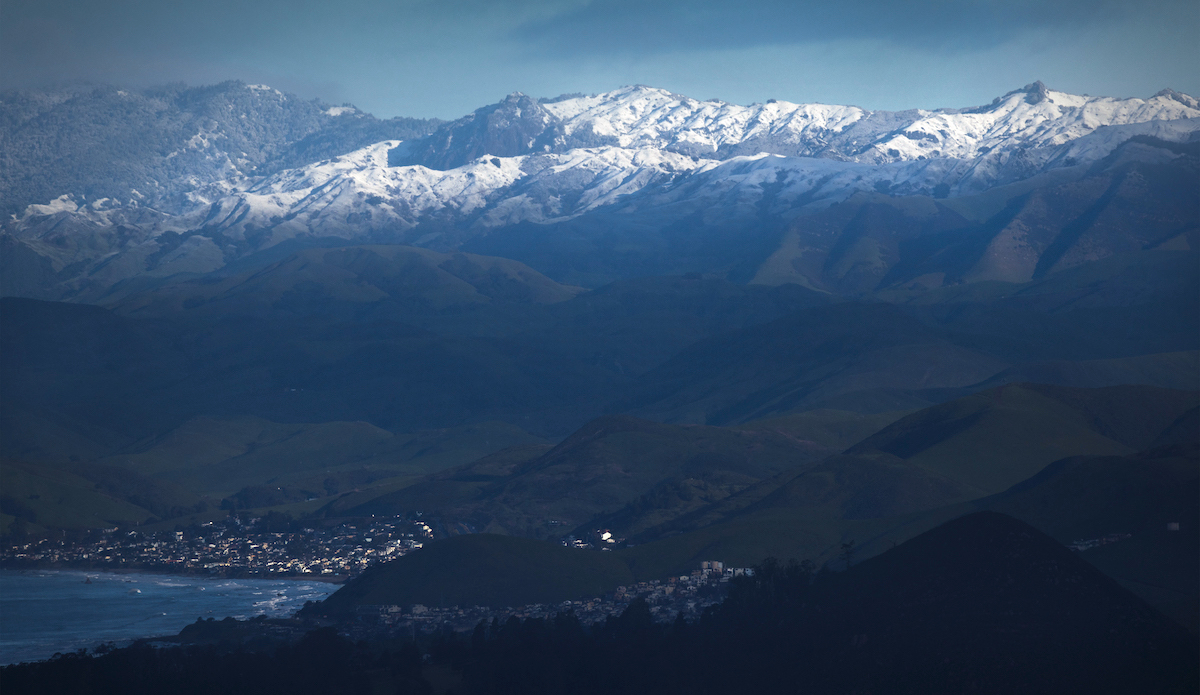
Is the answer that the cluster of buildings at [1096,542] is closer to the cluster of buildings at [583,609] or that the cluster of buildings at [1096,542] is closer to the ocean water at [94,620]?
the cluster of buildings at [583,609]

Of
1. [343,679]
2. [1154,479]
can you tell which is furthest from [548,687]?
[1154,479]

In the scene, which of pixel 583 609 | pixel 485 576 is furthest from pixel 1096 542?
pixel 485 576

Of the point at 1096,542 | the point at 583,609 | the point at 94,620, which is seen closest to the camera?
the point at 1096,542

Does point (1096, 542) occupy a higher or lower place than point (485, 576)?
higher

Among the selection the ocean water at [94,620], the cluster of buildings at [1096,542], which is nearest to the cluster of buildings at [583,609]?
the ocean water at [94,620]

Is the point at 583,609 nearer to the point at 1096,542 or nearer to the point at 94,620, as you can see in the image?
the point at 1096,542

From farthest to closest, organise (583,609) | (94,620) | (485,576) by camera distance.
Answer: (94,620)
(485,576)
(583,609)

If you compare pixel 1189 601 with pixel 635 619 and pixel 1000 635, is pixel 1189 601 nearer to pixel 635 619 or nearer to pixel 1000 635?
pixel 1000 635
